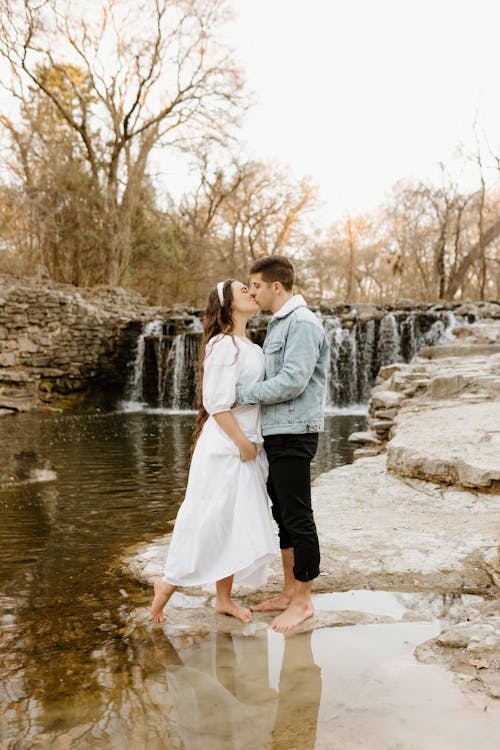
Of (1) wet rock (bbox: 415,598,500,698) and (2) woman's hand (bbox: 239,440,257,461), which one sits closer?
(1) wet rock (bbox: 415,598,500,698)

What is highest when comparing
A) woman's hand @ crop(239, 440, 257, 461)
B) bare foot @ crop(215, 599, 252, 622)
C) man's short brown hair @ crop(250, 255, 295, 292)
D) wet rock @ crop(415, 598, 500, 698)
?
man's short brown hair @ crop(250, 255, 295, 292)

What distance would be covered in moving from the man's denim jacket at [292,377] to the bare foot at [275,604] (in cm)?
76

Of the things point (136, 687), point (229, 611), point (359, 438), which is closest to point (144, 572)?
point (229, 611)

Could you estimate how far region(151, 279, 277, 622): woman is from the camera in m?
2.45

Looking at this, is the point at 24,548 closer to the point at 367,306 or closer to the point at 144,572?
the point at 144,572

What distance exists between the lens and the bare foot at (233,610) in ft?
8.33

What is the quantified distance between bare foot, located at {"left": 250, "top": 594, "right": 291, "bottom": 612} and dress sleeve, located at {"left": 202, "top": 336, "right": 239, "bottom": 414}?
0.89 meters

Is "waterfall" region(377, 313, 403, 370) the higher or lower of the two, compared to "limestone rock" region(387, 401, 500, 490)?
higher

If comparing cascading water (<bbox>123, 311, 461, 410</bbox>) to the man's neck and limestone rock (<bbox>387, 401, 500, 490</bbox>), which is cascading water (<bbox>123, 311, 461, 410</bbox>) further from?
the man's neck

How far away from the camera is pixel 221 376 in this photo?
2480 millimetres

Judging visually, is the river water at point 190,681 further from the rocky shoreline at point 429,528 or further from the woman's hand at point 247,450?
the woman's hand at point 247,450

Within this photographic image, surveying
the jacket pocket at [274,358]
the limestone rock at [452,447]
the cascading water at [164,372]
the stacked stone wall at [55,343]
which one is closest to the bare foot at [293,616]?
the jacket pocket at [274,358]

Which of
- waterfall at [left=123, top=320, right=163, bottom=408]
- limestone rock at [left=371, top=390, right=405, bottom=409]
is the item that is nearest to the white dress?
limestone rock at [left=371, top=390, right=405, bottom=409]

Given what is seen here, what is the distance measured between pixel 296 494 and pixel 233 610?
22.8 inches
